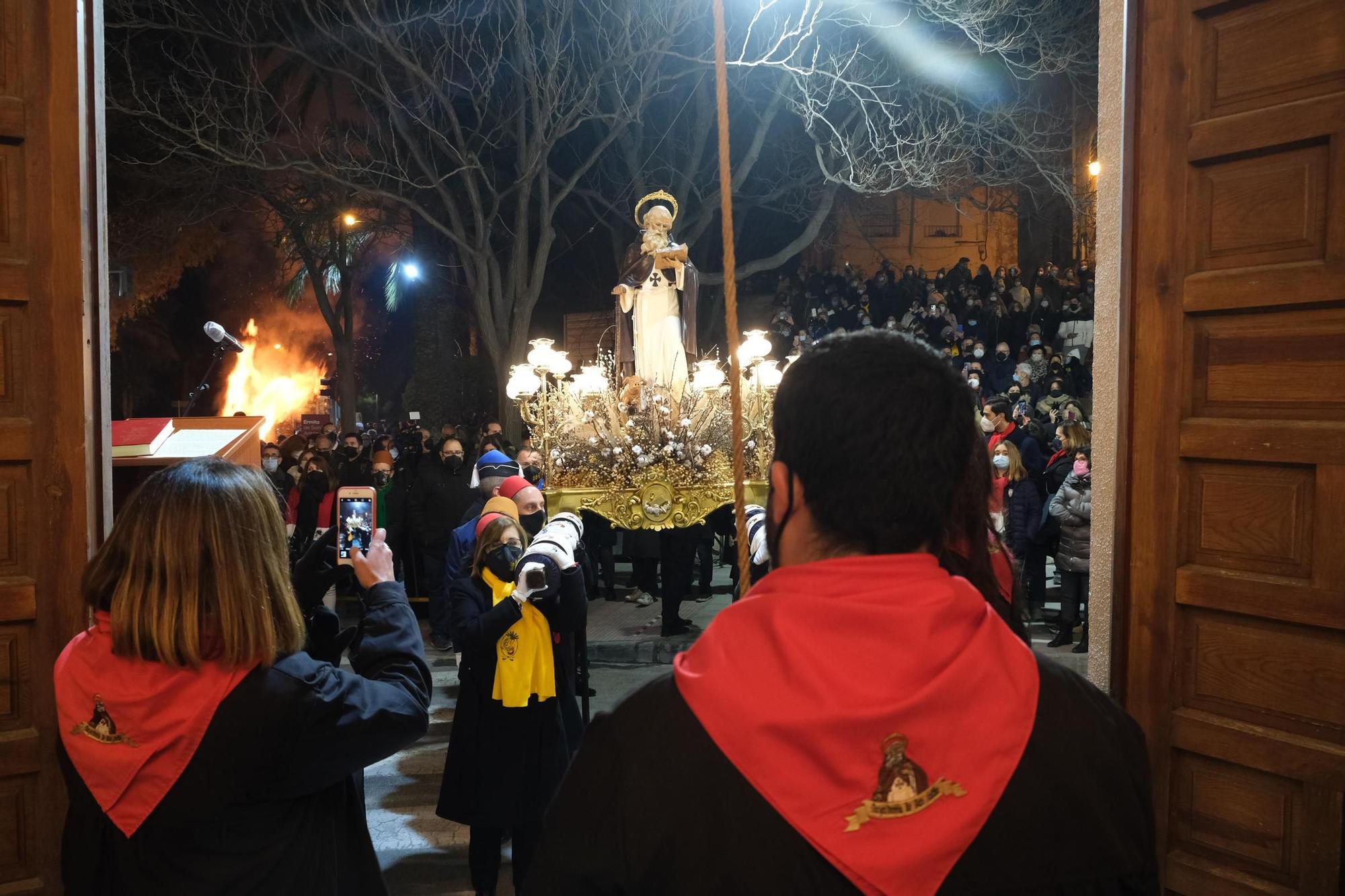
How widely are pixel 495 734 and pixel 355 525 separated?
6.01 feet

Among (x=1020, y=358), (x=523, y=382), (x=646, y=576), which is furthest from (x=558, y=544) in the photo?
(x=1020, y=358)

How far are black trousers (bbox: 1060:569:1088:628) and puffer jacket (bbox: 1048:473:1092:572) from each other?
0.32 feet

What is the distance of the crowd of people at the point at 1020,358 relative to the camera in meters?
7.80

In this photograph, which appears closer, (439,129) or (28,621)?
(28,621)

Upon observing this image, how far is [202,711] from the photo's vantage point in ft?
5.97

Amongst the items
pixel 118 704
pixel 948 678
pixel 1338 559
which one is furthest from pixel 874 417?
pixel 1338 559

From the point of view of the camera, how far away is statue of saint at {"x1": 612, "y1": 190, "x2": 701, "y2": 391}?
337 inches

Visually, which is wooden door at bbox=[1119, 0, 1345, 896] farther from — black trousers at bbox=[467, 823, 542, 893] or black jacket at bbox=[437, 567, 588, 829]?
black trousers at bbox=[467, 823, 542, 893]

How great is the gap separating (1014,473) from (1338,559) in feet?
19.9

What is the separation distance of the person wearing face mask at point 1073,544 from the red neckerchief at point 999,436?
29.7 inches

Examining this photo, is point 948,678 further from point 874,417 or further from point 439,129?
point 439,129

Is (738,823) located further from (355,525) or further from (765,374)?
(765,374)

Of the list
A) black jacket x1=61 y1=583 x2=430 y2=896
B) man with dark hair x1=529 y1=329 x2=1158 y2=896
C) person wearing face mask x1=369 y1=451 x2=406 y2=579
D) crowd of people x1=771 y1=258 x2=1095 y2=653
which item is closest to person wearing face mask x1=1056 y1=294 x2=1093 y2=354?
crowd of people x1=771 y1=258 x2=1095 y2=653

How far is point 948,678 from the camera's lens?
1258 millimetres
